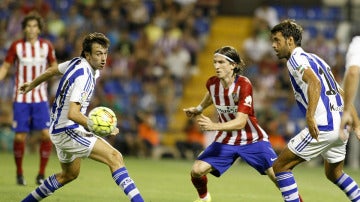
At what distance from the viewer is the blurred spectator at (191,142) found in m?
20.3

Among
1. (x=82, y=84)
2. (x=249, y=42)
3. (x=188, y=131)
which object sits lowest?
(x=188, y=131)

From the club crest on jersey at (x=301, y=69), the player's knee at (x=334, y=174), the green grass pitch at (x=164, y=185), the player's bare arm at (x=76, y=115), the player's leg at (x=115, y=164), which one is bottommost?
the green grass pitch at (x=164, y=185)

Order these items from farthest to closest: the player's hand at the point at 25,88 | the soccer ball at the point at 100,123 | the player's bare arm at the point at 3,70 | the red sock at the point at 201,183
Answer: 1. the player's bare arm at the point at 3,70
2. the red sock at the point at 201,183
3. the player's hand at the point at 25,88
4. the soccer ball at the point at 100,123

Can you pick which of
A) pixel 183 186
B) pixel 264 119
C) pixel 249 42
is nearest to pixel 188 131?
pixel 264 119

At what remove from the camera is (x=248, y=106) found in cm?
950

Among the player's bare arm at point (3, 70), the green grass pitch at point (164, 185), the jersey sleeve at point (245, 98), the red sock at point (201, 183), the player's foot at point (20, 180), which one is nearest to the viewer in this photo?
the jersey sleeve at point (245, 98)

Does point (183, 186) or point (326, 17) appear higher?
point (326, 17)

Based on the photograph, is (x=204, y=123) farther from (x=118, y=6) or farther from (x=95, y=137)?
(x=118, y=6)

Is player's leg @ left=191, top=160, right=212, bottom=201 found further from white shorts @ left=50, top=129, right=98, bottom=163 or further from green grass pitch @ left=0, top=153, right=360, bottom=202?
white shorts @ left=50, top=129, right=98, bottom=163

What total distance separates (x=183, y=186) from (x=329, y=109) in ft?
16.7

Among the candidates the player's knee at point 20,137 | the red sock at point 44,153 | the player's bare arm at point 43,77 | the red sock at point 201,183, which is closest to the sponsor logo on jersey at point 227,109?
the red sock at point 201,183

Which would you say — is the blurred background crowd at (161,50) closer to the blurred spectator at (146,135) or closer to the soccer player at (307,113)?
the blurred spectator at (146,135)

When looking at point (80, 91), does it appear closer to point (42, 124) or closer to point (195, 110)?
point (195, 110)

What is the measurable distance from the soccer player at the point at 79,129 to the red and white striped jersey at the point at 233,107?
158cm
